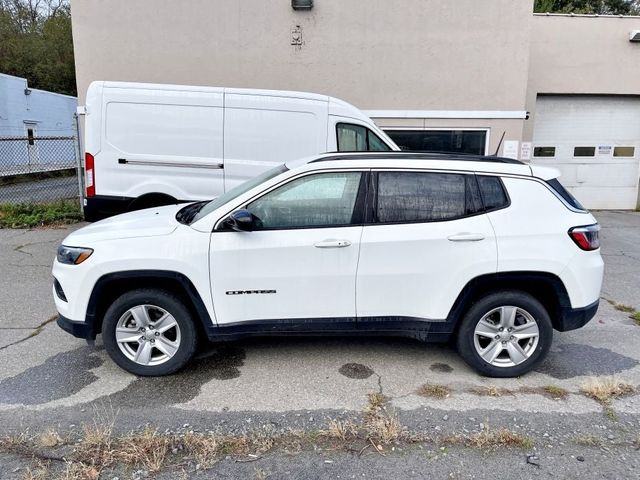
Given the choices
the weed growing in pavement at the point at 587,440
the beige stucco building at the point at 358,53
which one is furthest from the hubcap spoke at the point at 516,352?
the beige stucco building at the point at 358,53

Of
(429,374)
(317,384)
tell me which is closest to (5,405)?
(317,384)

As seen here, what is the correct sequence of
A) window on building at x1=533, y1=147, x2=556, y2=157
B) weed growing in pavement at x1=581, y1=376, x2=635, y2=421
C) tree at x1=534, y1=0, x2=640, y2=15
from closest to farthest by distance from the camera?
weed growing in pavement at x1=581, y1=376, x2=635, y2=421 < window on building at x1=533, y1=147, x2=556, y2=157 < tree at x1=534, y1=0, x2=640, y2=15

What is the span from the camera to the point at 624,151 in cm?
1225

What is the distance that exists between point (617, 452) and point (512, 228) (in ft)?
5.23

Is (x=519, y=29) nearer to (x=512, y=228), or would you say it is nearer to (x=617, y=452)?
(x=512, y=228)

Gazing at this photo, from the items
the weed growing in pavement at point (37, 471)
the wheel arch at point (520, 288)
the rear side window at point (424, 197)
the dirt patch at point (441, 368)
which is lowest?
the weed growing in pavement at point (37, 471)

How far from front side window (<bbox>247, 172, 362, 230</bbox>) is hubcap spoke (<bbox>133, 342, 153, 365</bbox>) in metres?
1.33

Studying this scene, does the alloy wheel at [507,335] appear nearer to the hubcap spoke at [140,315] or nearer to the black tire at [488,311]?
the black tire at [488,311]

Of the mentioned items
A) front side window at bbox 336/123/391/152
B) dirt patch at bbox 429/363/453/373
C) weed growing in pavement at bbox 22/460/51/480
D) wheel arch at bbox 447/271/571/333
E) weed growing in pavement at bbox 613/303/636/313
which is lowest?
weed growing in pavement at bbox 22/460/51/480

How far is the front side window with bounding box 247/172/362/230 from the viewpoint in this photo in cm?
354

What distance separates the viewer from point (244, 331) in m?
3.60

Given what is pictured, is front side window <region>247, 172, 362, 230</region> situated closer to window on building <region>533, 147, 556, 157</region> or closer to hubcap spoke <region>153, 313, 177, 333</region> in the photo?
hubcap spoke <region>153, 313, 177, 333</region>

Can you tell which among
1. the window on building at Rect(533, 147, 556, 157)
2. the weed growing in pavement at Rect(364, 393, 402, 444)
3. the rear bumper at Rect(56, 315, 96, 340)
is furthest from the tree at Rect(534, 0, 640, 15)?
the rear bumper at Rect(56, 315, 96, 340)

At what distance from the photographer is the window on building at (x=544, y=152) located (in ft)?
39.8
